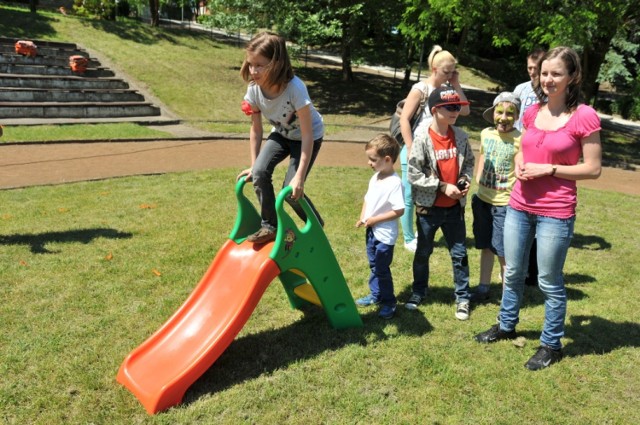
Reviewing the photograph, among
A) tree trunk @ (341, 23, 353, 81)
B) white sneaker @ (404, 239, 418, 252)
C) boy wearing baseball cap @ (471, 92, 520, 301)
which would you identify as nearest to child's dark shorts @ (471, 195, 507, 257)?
boy wearing baseball cap @ (471, 92, 520, 301)

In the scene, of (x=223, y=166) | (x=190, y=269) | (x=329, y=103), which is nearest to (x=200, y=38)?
(x=329, y=103)

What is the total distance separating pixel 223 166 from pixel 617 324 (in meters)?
7.53

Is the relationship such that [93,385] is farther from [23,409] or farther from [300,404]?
[300,404]

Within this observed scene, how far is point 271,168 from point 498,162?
6.42ft

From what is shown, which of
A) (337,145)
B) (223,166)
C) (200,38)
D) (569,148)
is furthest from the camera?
(200,38)

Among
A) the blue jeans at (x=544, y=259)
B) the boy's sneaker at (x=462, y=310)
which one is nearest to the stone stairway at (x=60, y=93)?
the boy's sneaker at (x=462, y=310)

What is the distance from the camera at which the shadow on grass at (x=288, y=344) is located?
3412 mm

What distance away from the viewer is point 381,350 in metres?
3.75

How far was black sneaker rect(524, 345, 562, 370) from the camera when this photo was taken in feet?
11.8

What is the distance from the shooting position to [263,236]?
3670mm

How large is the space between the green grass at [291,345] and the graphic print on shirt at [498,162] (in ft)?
3.55

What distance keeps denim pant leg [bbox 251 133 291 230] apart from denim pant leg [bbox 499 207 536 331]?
5.41 ft

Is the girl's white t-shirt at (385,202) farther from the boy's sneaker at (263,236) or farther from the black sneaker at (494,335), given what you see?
the black sneaker at (494,335)

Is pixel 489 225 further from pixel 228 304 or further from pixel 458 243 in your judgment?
pixel 228 304
